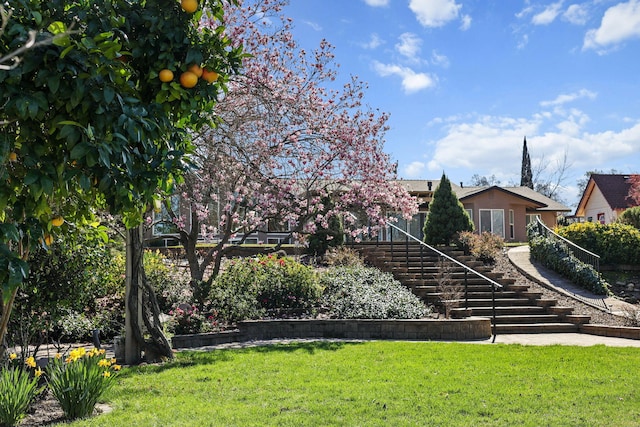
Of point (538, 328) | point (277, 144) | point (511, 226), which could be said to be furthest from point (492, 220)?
point (277, 144)

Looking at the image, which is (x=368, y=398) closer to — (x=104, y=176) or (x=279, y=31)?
(x=104, y=176)

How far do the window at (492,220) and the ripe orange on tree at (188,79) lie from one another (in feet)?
98.0

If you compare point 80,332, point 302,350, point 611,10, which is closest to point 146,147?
point 302,350

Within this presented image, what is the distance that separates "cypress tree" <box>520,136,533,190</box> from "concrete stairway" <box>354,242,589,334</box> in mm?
43314

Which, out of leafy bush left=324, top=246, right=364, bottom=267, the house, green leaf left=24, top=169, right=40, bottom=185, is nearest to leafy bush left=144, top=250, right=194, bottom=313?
leafy bush left=324, top=246, right=364, bottom=267

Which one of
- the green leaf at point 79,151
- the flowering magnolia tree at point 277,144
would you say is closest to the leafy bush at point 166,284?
the flowering magnolia tree at point 277,144

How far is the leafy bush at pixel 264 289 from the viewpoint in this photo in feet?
37.1

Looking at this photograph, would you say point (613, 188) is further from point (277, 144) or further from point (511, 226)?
point (277, 144)

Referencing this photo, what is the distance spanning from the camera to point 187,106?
300 cm

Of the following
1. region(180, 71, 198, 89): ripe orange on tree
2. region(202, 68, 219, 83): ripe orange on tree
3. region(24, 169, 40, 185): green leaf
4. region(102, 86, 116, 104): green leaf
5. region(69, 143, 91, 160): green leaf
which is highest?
region(202, 68, 219, 83): ripe orange on tree

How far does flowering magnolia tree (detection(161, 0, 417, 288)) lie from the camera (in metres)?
10.4

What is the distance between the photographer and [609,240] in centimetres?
1745

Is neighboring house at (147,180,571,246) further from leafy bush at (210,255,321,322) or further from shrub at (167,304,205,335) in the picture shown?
shrub at (167,304,205,335)

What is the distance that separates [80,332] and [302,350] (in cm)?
399
